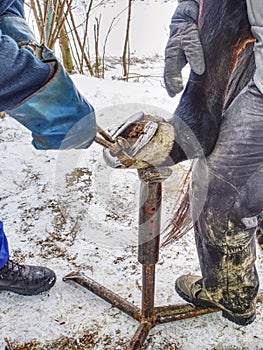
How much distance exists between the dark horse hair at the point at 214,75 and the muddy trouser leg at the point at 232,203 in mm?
44

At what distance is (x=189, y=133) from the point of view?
3.78ft

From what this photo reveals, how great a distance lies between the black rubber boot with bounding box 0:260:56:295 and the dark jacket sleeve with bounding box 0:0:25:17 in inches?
35.7

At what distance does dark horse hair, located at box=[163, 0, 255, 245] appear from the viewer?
1074mm

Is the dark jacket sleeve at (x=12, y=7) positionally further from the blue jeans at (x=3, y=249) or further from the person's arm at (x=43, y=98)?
the blue jeans at (x=3, y=249)

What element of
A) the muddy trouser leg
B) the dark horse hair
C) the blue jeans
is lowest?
the blue jeans

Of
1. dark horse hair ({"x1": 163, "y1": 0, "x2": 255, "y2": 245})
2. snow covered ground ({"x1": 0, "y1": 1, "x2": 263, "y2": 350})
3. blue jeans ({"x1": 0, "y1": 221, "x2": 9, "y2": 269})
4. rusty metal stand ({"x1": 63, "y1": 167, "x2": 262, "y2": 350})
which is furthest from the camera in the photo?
blue jeans ({"x1": 0, "y1": 221, "x2": 9, "y2": 269})

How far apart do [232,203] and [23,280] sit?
86cm

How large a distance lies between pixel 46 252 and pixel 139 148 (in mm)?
954

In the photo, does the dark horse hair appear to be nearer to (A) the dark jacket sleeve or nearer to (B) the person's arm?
(B) the person's arm

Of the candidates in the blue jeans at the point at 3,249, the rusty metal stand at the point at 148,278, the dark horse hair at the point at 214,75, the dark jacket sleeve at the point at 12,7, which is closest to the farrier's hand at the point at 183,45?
the dark horse hair at the point at 214,75

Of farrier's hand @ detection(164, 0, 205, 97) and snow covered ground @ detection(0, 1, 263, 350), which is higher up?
farrier's hand @ detection(164, 0, 205, 97)

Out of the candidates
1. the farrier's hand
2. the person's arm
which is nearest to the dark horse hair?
the farrier's hand

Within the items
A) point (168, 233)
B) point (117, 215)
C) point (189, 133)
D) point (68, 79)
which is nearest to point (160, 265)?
point (168, 233)

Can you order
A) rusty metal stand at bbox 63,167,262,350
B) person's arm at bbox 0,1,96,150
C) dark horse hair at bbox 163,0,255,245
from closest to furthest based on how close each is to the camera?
person's arm at bbox 0,1,96,150 → dark horse hair at bbox 163,0,255,245 → rusty metal stand at bbox 63,167,262,350
